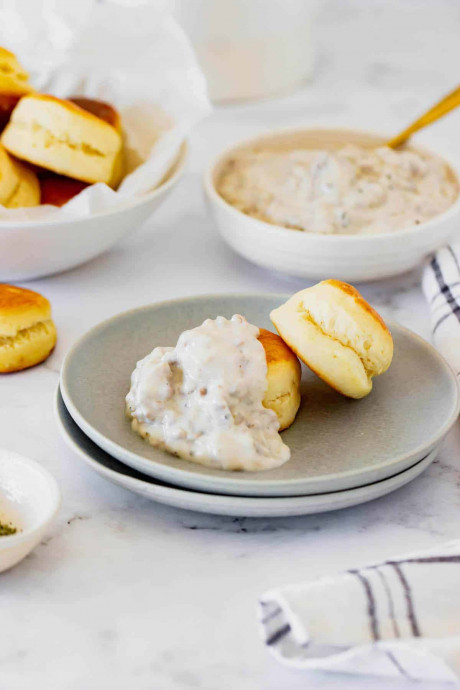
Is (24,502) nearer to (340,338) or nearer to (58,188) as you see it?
(340,338)

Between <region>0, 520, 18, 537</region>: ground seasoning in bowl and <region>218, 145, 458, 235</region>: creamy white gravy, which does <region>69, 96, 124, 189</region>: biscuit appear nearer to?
<region>218, 145, 458, 235</region>: creamy white gravy

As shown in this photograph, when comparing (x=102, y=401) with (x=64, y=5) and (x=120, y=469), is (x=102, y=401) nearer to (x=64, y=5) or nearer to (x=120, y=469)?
(x=120, y=469)

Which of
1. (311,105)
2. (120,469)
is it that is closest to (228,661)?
(120,469)

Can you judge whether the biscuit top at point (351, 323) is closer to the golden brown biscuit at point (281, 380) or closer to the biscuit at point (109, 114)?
the golden brown biscuit at point (281, 380)

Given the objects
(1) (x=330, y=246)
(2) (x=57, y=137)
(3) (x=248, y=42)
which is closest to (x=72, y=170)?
(2) (x=57, y=137)

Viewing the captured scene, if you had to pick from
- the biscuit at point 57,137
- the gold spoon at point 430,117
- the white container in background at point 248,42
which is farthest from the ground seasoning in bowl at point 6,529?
the white container in background at point 248,42
